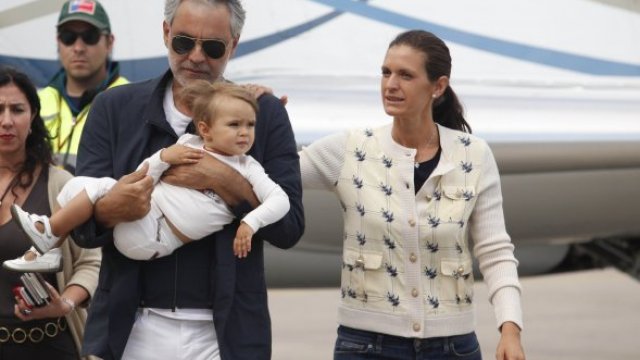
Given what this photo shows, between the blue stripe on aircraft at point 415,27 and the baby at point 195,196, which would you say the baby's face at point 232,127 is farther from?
the blue stripe on aircraft at point 415,27

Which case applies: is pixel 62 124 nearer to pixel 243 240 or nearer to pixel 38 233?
pixel 38 233

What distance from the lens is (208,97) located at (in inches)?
144

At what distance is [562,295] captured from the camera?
Answer: 1303 cm

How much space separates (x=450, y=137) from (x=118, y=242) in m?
1.09

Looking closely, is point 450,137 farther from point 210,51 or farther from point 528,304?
point 528,304

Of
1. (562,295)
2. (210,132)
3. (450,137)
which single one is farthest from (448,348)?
(562,295)

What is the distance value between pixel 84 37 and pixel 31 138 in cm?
174

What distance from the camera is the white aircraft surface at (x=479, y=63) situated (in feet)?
23.6

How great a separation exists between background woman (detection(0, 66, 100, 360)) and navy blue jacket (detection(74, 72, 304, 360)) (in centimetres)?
50

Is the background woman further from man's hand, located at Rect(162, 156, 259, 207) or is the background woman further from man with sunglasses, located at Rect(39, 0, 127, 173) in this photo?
man with sunglasses, located at Rect(39, 0, 127, 173)

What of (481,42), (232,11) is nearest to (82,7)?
(481,42)

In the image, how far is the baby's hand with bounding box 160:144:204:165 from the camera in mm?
3660

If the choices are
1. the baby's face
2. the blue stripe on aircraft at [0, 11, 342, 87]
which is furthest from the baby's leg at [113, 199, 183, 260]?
the blue stripe on aircraft at [0, 11, 342, 87]

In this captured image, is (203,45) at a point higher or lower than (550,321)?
lower
